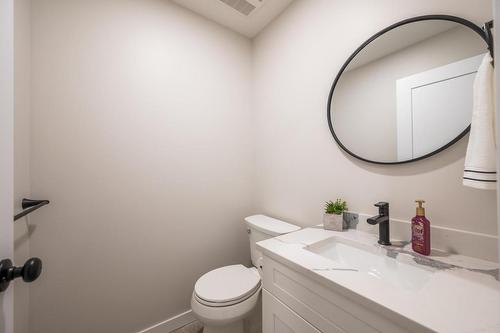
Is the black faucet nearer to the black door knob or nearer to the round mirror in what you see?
the round mirror

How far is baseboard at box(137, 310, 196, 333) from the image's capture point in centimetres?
135

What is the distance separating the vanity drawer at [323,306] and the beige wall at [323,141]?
586 millimetres

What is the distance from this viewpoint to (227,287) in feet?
3.86

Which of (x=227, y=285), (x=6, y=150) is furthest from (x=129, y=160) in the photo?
(x=227, y=285)

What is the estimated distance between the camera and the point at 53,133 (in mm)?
1072

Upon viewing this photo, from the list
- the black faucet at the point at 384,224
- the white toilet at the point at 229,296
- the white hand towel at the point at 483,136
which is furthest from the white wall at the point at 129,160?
the white hand towel at the point at 483,136

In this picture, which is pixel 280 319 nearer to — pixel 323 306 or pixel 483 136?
pixel 323 306

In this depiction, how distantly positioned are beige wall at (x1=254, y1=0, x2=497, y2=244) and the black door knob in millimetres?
1287

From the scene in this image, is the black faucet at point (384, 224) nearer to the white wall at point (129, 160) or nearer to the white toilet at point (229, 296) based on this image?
the white toilet at point (229, 296)

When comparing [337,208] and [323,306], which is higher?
[337,208]

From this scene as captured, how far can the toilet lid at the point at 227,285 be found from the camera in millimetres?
1096

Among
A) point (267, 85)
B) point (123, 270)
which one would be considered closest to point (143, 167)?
point (123, 270)

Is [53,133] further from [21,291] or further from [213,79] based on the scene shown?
[213,79]

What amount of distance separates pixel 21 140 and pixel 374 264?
5.59ft
